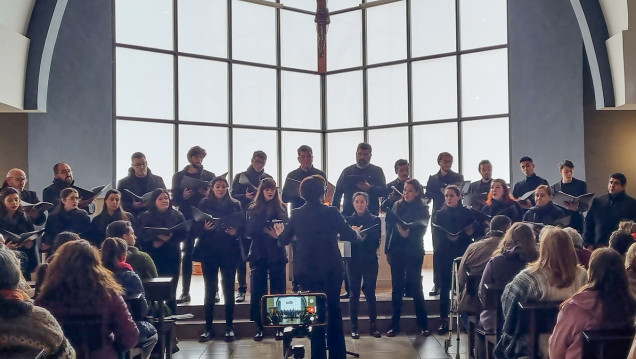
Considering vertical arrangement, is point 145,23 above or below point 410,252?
above

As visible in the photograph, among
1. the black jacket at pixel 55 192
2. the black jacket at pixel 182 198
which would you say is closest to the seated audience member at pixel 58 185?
the black jacket at pixel 55 192

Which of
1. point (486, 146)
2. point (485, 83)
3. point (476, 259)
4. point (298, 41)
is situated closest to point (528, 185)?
point (476, 259)

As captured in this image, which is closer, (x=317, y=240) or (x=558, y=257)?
(x=558, y=257)

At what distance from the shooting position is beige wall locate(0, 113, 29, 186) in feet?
31.3

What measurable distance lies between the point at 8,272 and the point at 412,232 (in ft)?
15.4

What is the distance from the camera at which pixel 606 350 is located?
3209mm

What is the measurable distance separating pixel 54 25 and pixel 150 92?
2.58 metres

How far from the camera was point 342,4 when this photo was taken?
13.5m

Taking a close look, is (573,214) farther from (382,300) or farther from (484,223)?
(382,300)

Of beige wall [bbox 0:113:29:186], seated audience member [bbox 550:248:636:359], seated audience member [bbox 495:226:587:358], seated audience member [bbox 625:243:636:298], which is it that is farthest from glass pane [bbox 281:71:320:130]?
seated audience member [bbox 550:248:636:359]

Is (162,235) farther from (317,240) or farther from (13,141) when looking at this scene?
(13,141)

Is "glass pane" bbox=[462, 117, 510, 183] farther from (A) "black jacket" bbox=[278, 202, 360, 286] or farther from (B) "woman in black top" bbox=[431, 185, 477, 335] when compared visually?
(A) "black jacket" bbox=[278, 202, 360, 286]

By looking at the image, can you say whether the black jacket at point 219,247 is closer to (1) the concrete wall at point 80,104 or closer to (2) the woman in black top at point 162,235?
(2) the woman in black top at point 162,235

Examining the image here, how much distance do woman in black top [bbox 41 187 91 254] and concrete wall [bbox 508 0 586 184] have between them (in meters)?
6.67
